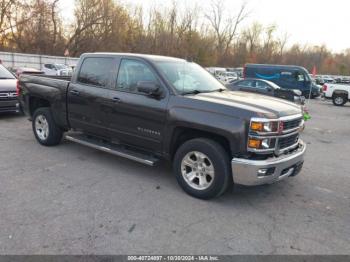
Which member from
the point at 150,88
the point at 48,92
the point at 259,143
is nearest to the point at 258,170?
the point at 259,143

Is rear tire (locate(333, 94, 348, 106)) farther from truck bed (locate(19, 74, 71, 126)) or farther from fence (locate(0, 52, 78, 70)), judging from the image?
fence (locate(0, 52, 78, 70))

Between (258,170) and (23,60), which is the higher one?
(23,60)

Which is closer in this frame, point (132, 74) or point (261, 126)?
point (261, 126)

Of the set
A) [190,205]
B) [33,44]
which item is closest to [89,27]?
[33,44]

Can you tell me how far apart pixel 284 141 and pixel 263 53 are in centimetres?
7360

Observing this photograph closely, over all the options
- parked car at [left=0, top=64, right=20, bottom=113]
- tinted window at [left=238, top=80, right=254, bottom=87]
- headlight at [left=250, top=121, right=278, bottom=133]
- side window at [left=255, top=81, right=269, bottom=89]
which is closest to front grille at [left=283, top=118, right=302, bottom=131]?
headlight at [left=250, top=121, right=278, bottom=133]

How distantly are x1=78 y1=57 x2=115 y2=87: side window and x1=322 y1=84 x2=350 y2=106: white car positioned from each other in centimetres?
2032

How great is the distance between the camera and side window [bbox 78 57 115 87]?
543cm

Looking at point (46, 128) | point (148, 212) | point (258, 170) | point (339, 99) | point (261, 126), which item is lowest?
point (148, 212)

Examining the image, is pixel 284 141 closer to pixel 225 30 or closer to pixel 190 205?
pixel 190 205

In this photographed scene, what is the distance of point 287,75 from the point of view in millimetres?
24281

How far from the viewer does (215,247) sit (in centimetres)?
332

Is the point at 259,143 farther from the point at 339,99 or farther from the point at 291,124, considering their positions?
the point at 339,99

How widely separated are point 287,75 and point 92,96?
21.4m
